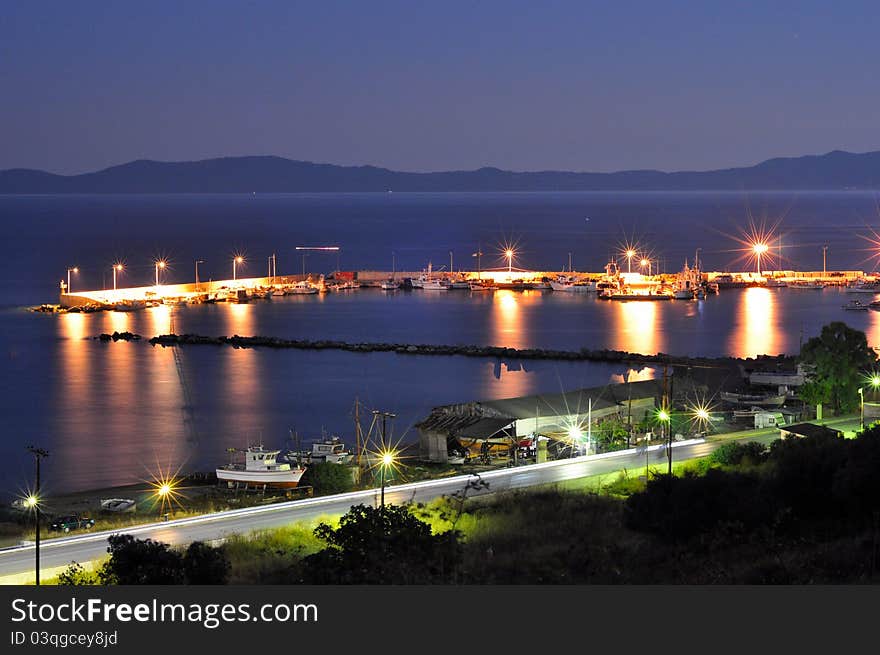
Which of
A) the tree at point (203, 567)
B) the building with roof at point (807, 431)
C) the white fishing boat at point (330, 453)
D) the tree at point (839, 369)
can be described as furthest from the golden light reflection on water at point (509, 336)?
the tree at point (203, 567)

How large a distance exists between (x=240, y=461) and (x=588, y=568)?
230 inches

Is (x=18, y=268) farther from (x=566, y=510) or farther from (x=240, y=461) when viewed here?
(x=566, y=510)

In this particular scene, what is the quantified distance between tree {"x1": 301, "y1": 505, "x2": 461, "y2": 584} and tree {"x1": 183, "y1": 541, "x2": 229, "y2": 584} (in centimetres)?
40

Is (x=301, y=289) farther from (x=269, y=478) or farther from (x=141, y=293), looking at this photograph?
(x=269, y=478)

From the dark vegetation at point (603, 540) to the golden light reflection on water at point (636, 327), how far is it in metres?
11.8

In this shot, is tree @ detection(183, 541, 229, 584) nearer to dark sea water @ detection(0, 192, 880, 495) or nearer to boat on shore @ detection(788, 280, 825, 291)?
dark sea water @ detection(0, 192, 880, 495)

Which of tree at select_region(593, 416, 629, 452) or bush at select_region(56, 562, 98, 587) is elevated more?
tree at select_region(593, 416, 629, 452)

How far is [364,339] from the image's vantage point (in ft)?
71.4

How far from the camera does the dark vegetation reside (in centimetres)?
612

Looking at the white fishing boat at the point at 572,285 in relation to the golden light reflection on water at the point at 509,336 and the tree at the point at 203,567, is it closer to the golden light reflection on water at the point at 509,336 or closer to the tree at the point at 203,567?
the golden light reflection on water at the point at 509,336

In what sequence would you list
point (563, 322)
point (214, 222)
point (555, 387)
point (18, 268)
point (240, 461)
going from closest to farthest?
point (240, 461) → point (555, 387) → point (563, 322) → point (18, 268) → point (214, 222)

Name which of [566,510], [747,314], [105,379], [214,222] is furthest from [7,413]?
[214,222]

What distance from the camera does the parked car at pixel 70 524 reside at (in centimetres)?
873

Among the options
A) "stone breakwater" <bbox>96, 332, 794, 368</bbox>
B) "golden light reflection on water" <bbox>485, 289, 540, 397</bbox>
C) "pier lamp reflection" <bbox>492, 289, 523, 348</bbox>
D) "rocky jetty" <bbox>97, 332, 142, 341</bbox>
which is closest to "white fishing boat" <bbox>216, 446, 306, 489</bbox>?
"golden light reflection on water" <bbox>485, 289, 540, 397</bbox>
